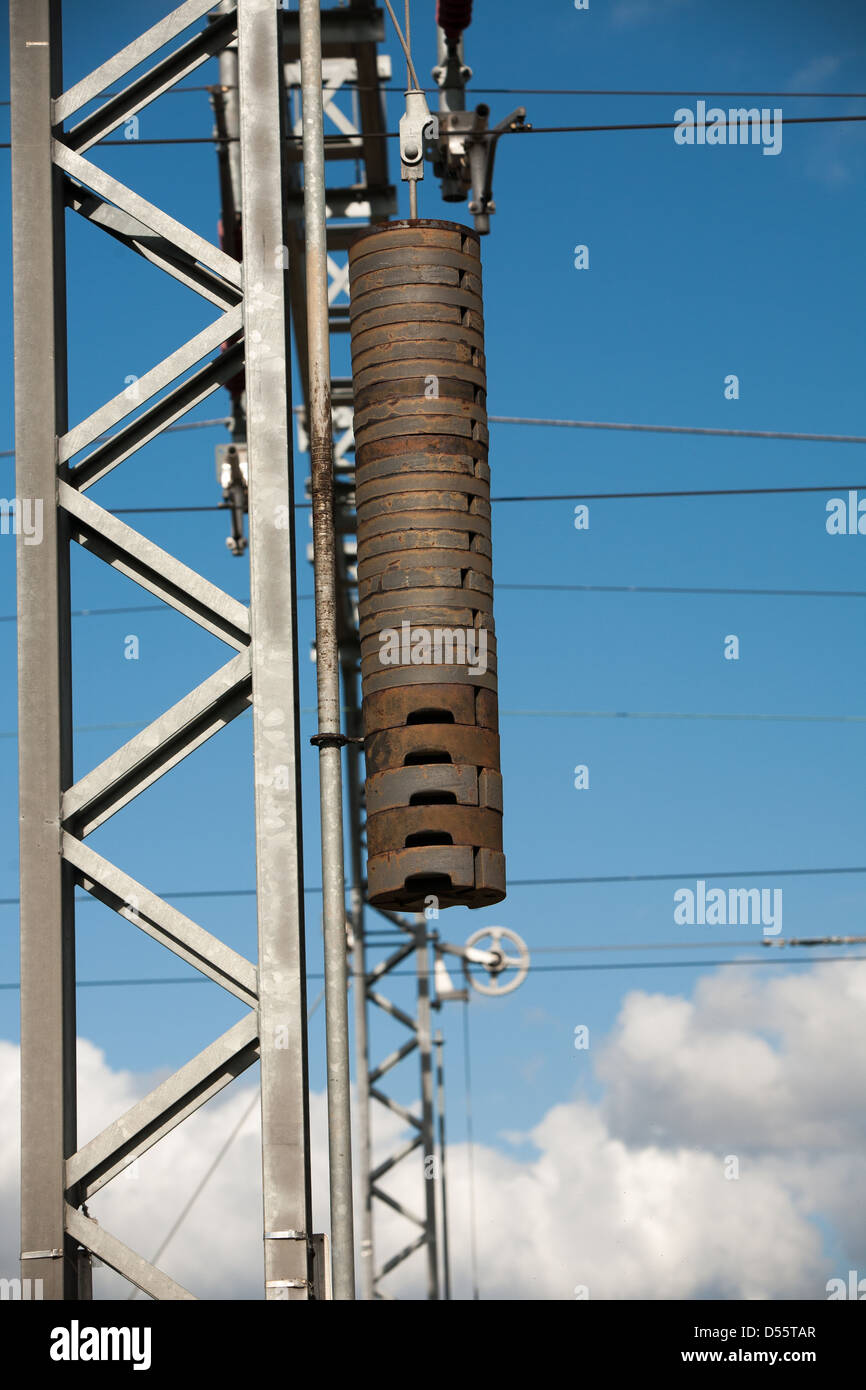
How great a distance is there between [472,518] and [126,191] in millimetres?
2091

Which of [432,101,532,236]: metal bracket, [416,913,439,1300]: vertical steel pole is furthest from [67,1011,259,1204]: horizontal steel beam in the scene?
[416,913,439,1300]: vertical steel pole

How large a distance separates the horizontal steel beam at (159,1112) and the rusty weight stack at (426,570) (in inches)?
37.7

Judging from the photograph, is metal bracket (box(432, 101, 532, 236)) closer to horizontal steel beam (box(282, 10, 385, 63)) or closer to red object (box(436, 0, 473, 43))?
red object (box(436, 0, 473, 43))

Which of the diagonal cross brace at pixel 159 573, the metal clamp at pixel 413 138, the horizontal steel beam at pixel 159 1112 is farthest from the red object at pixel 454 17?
the horizontal steel beam at pixel 159 1112

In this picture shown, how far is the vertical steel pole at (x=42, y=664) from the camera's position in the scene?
22.8 feet

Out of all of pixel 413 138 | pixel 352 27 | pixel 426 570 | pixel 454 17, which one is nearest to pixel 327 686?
pixel 426 570

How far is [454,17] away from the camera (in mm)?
12766

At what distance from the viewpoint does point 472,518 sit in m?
7.82

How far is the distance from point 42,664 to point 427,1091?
58.9 ft

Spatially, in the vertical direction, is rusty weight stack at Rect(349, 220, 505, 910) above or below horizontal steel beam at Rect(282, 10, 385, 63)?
below

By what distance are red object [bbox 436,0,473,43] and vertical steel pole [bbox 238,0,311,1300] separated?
5.33m

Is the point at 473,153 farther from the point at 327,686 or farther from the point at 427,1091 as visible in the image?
the point at 427,1091

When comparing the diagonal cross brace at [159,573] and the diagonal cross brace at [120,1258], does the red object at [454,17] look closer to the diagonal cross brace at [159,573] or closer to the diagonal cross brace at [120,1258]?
the diagonal cross brace at [159,573]

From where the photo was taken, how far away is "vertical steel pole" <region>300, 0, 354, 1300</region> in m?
7.05
